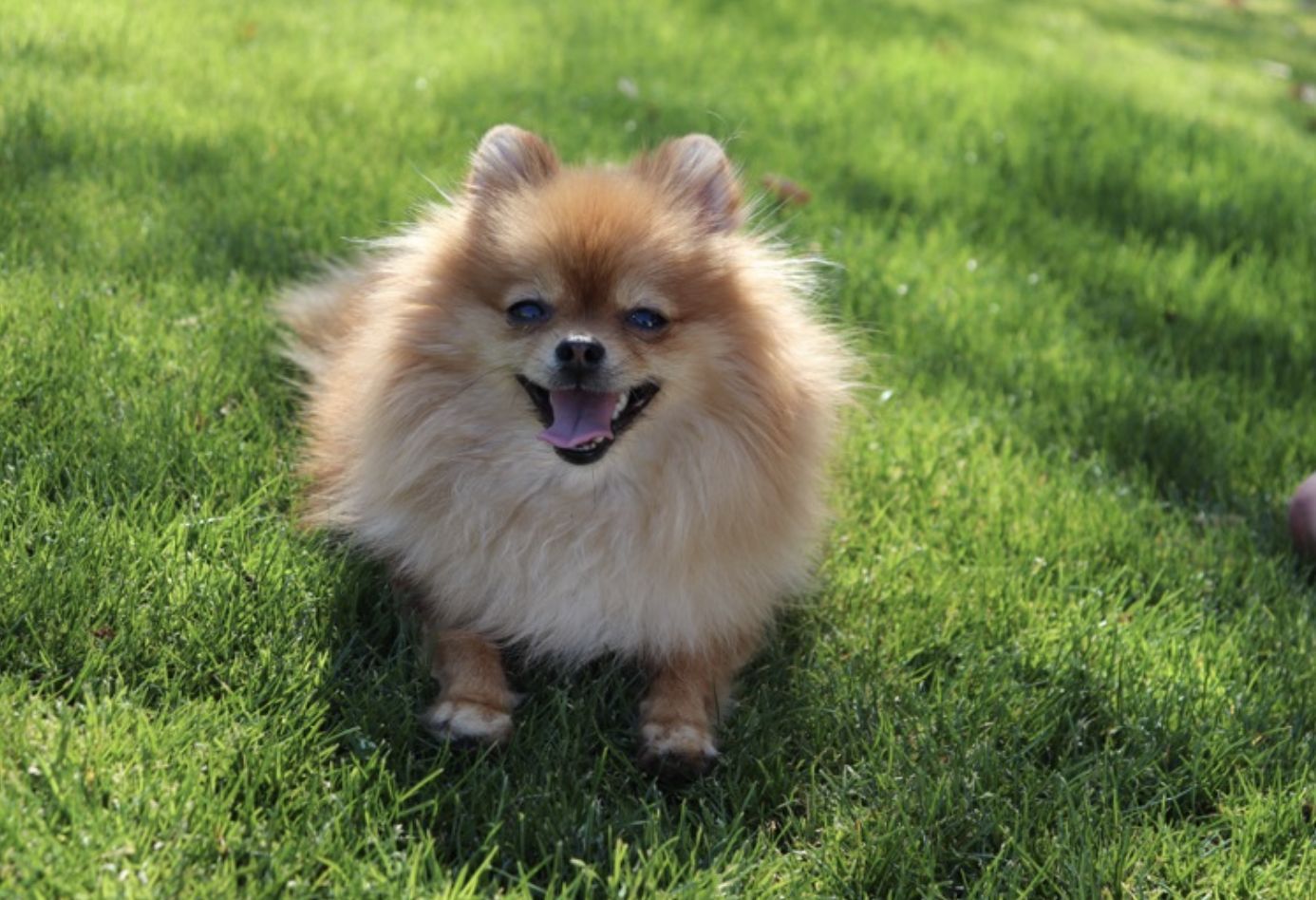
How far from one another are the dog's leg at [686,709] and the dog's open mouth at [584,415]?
18.9 inches

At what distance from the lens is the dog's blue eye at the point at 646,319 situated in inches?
99.9

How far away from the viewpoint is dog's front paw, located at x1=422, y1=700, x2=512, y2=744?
93.7 inches

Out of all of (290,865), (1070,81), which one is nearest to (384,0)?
(1070,81)

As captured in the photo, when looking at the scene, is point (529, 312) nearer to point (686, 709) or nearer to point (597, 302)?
point (597, 302)

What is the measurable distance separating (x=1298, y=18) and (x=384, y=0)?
9852mm

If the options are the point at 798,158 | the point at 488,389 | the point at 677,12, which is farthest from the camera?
the point at 677,12

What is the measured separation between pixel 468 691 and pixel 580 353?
70cm

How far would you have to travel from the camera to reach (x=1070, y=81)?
687 cm

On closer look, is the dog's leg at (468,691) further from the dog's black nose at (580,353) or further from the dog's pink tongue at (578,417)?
the dog's black nose at (580,353)

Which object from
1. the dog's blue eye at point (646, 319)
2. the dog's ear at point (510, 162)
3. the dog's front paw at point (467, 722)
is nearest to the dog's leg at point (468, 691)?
the dog's front paw at point (467, 722)

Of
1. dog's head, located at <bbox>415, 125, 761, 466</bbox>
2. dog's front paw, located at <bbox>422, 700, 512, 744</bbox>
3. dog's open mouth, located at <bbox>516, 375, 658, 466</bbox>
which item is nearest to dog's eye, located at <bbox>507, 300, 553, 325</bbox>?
dog's head, located at <bbox>415, 125, 761, 466</bbox>

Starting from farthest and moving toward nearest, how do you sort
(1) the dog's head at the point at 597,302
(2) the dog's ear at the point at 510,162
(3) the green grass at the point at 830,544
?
(2) the dog's ear at the point at 510,162 < (1) the dog's head at the point at 597,302 < (3) the green grass at the point at 830,544

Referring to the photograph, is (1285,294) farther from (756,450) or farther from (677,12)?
(677,12)

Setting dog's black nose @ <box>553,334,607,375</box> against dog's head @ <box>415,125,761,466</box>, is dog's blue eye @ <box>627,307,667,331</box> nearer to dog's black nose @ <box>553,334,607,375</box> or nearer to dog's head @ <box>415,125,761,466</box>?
dog's head @ <box>415,125,761,466</box>
